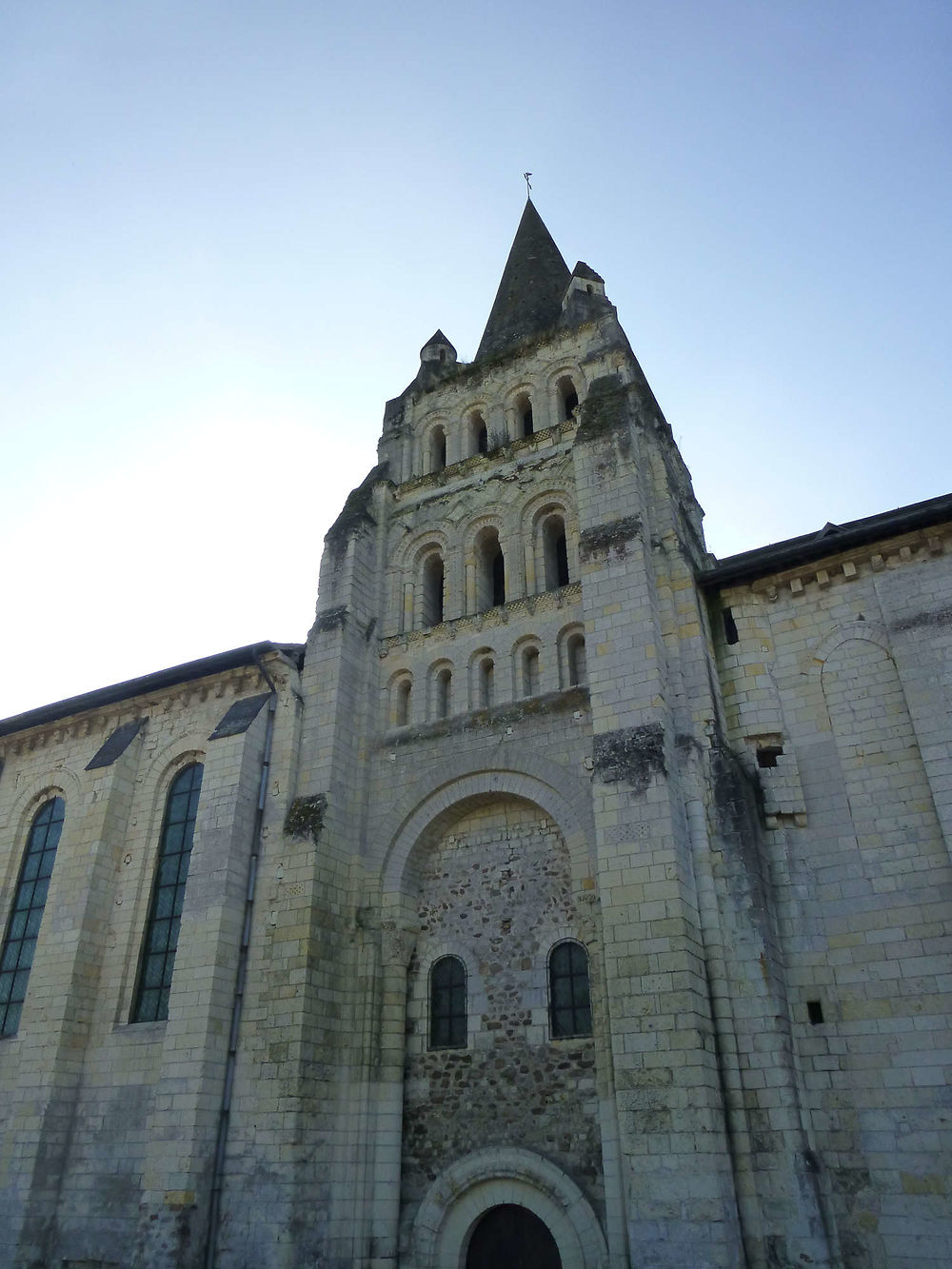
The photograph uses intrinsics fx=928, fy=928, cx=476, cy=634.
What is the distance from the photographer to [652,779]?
40.7 ft

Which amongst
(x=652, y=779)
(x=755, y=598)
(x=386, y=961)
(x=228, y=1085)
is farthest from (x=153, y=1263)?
(x=755, y=598)

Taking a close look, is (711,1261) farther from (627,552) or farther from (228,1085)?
(627,552)

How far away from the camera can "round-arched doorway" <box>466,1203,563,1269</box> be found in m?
12.1

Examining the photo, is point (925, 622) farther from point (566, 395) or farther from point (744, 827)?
point (566, 395)

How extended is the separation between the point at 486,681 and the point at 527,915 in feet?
13.6

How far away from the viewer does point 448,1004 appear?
1422cm

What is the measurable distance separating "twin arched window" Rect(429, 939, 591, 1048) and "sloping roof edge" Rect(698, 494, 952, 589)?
6.12 metres

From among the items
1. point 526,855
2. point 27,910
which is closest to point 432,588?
point 526,855

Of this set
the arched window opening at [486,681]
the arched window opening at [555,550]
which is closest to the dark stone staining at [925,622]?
the arched window opening at [555,550]

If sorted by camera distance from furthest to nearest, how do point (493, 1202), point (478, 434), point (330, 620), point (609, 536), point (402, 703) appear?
1. point (478, 434)
2. point (330, 620)
3. point (402, 703)
4. point (609, 536)
5. point (493, 1202)

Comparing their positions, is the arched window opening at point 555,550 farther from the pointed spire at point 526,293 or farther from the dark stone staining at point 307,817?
the dark stone staining at point 307,817

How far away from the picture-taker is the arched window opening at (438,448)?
20.5m

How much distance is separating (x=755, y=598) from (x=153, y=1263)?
41.6 ft

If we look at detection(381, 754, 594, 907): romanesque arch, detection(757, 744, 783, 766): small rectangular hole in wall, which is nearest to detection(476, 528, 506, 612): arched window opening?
detection(381, 754, 594, 907): romanesque arch
